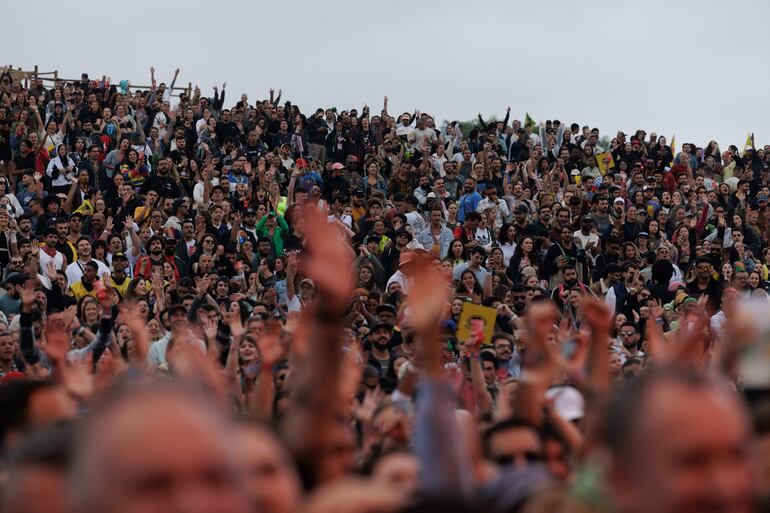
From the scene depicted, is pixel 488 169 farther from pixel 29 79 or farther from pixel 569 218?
pixel 29 79

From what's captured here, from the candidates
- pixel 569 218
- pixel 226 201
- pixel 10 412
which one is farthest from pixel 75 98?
pixel 10 412

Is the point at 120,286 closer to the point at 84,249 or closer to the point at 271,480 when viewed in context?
the point at 84,249

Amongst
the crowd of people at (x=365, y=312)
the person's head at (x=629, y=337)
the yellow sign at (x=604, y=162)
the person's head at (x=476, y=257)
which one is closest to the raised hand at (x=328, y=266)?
the crowd of people at (x=365, y=312)

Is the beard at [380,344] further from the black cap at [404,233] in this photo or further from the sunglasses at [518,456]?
the sunglasses at [518,456]

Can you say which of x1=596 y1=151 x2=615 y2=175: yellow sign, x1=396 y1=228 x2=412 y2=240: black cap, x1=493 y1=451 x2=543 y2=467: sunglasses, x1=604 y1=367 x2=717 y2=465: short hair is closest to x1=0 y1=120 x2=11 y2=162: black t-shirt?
x1=396 y1=228 x2=412 y2=240: black cap

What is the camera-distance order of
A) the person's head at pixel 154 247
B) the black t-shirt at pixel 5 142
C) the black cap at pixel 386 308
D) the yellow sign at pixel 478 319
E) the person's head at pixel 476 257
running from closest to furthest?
the yellow sign at pixel 478 319
the black cap at pixel 386 308
the person's head at pixel 154 247
the person's head at pixel 476 257
the black t-shirt at pixel 5 142

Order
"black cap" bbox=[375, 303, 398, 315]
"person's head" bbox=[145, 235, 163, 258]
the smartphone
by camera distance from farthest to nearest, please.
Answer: "person's head" bbox=[145, 235, 163, 258] → "black cap" bbox=[375, 303, 398, 315] → the smartphone

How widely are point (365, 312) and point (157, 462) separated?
429 inches

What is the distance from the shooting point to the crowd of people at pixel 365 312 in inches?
87.4

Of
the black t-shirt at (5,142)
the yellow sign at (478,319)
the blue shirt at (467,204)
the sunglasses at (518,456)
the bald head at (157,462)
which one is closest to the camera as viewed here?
the bald head at (157,462)

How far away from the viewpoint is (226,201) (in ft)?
55.8

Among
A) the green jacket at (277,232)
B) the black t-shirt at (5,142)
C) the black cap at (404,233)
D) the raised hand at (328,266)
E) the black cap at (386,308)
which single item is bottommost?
the raised hand at (328,266)

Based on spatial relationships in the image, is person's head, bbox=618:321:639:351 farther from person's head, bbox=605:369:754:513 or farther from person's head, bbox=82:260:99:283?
person's head, bbox=605:369:754:513

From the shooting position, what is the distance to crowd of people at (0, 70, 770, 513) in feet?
7.28
